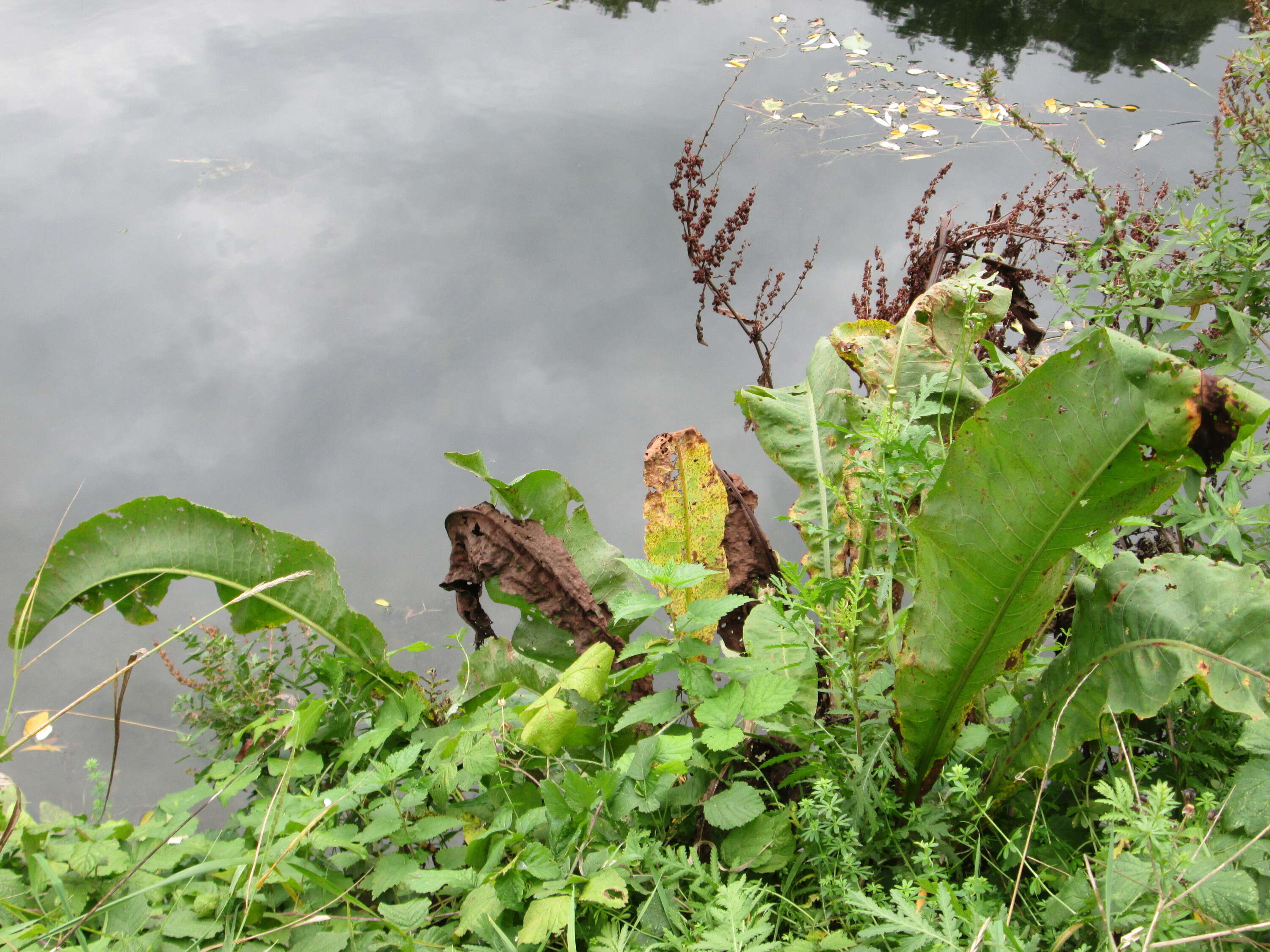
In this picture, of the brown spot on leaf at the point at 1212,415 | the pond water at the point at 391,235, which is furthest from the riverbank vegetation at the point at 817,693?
the pond water at the point at 391,235

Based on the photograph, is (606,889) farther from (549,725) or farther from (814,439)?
(814,439)

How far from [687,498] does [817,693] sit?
0.55m

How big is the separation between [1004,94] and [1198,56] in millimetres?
966

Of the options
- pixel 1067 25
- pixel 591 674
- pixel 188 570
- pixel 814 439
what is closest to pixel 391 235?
pixel 188 570

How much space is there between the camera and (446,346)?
3215 mm

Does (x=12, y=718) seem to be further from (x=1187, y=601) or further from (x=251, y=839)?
(x=1187, y=601)

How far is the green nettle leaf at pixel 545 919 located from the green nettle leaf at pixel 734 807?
10.4 inches

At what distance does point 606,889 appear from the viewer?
1.16m

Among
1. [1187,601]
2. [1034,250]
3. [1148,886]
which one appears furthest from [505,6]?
[1148,886]

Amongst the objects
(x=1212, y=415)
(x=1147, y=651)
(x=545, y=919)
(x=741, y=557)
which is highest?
(x=1212, y=415)

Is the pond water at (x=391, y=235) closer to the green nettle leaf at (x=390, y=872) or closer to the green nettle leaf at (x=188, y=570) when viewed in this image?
the green nettle leaf at (x=188, y=570)

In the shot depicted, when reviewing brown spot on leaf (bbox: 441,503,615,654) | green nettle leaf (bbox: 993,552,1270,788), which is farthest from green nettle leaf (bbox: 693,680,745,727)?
brown spot on leaf (bbox: 441,503,615,654)

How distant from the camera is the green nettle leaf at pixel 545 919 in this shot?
1113 millimetres

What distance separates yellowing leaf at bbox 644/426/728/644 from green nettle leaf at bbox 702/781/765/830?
26.5 inches
